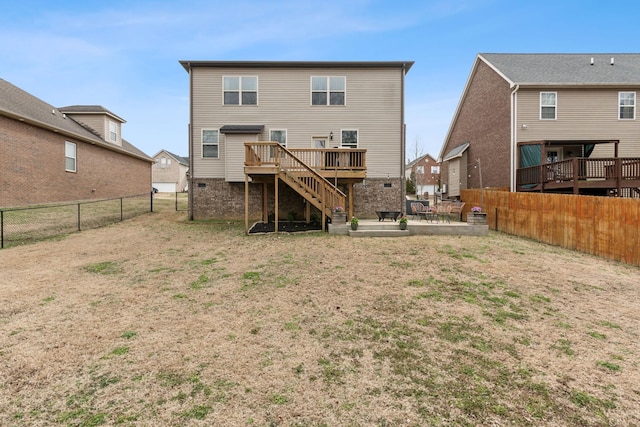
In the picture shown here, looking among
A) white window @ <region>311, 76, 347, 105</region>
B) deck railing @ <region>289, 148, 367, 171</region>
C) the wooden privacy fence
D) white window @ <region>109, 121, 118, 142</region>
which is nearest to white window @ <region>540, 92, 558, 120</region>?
the wooden privacy fence

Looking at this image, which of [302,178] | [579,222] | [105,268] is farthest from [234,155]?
[579,222]

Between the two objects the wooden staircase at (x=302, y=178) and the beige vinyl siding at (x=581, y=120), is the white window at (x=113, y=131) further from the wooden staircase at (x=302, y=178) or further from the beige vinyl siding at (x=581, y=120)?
the beige vinyl siding at (x=581, y=120)

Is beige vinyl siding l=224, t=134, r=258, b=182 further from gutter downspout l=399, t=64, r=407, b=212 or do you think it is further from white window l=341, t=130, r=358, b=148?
gutter downspout l=399, t=64, r=407, b=212

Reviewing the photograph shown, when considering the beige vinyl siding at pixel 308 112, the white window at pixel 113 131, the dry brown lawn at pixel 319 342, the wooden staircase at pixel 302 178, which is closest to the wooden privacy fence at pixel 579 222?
the dry brown lawn at pixel 319 342

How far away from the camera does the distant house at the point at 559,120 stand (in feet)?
52.9

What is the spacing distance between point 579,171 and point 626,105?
6763mm

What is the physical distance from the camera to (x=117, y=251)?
923 centimetres

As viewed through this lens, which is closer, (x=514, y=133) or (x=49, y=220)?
(x=49, y=220)

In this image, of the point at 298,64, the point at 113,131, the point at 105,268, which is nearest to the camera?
the point at 105,268

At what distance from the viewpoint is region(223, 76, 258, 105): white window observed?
15.9 m

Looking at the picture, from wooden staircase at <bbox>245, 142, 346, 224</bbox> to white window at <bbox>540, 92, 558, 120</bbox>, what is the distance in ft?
Result: 46.5

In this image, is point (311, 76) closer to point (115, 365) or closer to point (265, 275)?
point (265, 275)

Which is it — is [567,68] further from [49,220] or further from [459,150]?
[49,220]

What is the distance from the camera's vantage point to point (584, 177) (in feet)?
47.1
